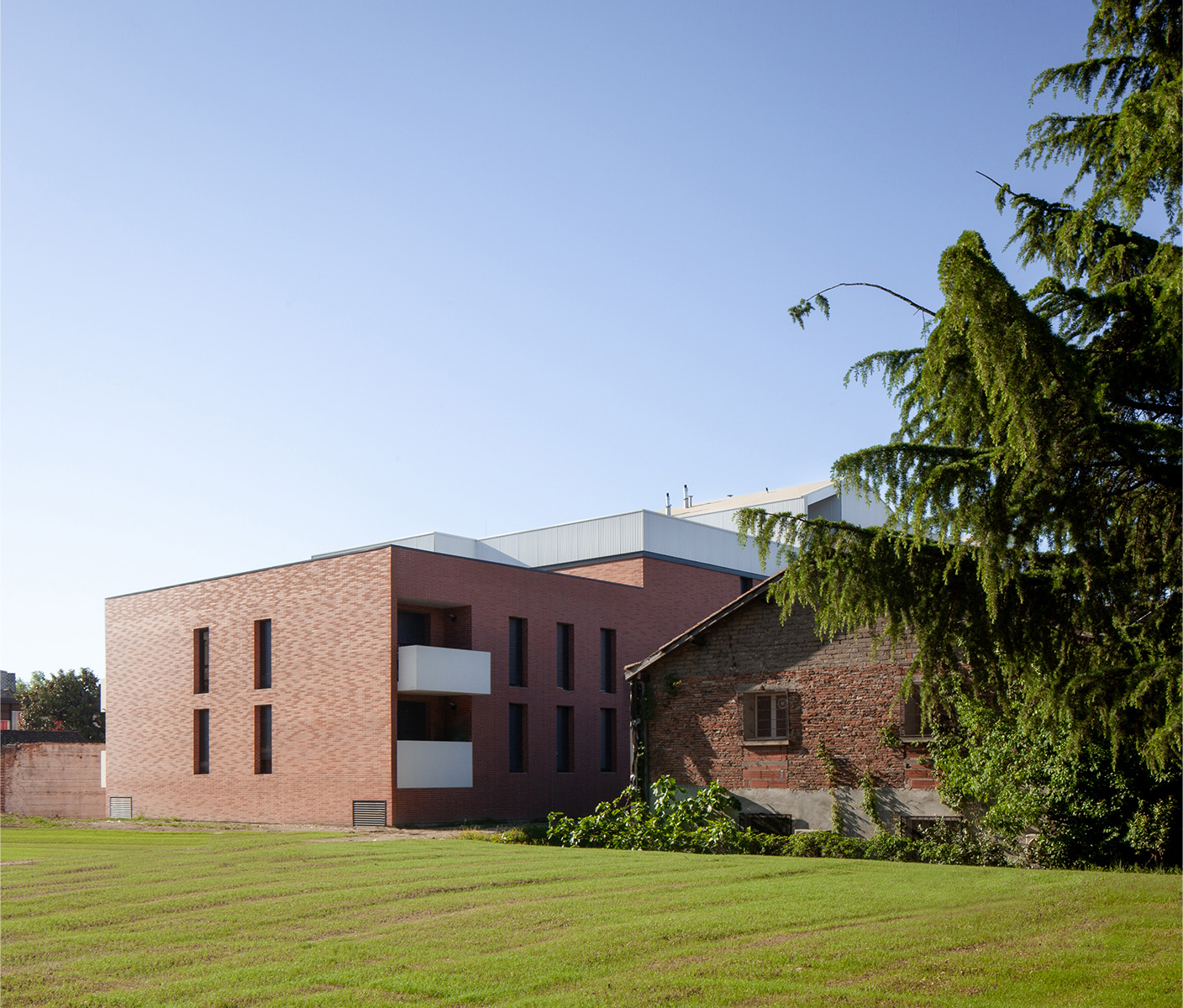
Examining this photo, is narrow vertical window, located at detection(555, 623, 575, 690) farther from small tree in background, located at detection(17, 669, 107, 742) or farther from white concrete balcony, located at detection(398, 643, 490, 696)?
small tree in background, located at detection(17, 669, 107, 742)

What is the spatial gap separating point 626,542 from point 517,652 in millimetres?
6035

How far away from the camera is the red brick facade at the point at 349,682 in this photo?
30.4m

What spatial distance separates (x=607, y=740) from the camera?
117 ft

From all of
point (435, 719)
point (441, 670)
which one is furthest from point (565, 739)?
point (441, 670)

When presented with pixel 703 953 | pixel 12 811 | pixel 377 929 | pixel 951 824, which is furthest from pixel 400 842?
pixel 12 811

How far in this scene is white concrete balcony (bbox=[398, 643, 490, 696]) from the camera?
30.0 meters

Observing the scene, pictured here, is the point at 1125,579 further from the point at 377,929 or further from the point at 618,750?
the point at 618,750

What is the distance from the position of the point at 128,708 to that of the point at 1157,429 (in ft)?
113

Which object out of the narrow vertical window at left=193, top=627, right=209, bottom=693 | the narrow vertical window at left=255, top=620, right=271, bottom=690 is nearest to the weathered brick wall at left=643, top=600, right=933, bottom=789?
the narrow vertical window at left=255, top=620, right=271, bottom=690

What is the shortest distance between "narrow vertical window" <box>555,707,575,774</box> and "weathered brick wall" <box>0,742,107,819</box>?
1492 cm

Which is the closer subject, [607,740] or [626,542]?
[607,740]

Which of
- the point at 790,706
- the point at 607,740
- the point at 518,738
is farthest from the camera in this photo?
the point at 607,740

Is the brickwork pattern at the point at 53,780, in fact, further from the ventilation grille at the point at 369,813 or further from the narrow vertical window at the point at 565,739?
the narrow vertical window at the point at 565,739

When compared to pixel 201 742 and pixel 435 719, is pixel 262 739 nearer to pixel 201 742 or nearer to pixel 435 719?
pixel 201 742
